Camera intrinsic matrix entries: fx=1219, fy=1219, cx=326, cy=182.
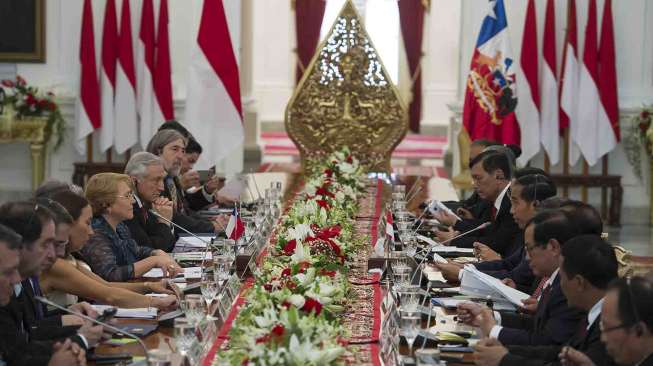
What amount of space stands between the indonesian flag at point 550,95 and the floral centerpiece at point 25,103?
472 centimetres

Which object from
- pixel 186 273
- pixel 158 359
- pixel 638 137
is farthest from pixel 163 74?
pixel 158 359

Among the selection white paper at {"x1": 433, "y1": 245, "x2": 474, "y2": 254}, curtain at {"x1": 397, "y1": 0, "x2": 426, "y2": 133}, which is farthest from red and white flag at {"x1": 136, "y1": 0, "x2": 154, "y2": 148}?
curtain at {"x1": 397, "y1": 0, "x2": 426, "y2": 133}

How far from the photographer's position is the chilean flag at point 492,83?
36.9ft

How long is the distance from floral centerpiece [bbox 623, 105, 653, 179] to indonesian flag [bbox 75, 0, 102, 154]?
205 inches

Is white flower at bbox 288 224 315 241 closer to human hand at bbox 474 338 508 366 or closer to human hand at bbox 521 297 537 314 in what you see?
human hand at bbox 521 297 537 314

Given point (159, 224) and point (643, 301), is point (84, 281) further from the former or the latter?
point (643, 301)

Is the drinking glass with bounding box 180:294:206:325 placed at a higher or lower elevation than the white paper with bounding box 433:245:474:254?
higher

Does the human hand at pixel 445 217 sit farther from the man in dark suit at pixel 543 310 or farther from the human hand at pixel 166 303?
the human hand at pixel 166 303

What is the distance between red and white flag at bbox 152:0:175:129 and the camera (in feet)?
38.7

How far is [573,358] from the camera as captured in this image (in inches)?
141

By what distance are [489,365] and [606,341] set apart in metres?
0.65

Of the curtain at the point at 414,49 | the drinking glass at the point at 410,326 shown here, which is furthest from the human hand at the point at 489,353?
the curtain at the point at 414,49

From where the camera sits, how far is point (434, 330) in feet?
14.3

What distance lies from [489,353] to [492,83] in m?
7.66
